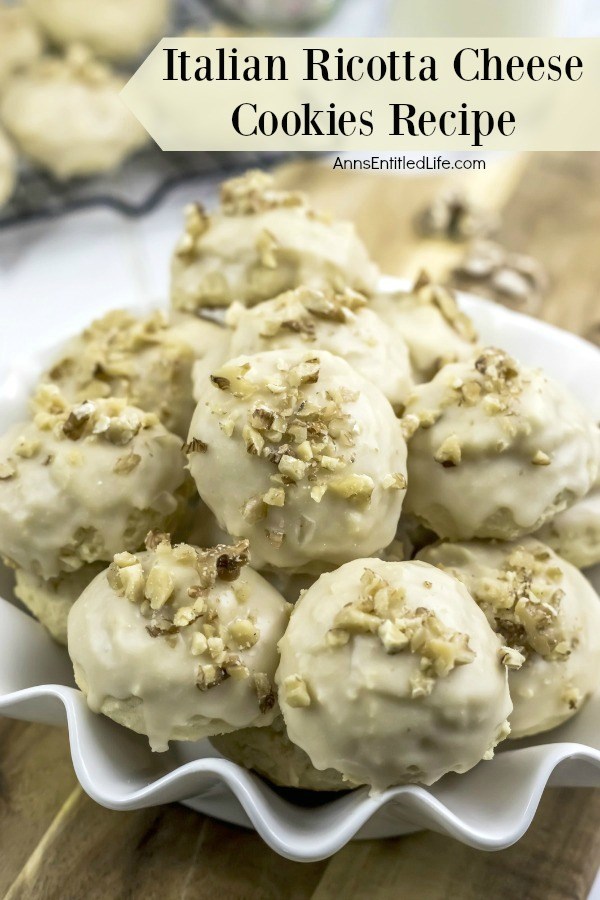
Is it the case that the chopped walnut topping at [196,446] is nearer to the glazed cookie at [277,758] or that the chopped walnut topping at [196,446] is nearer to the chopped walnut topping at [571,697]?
the glazed cookie at [277,758]

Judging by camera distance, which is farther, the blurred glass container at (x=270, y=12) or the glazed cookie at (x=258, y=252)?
the blurred glass container at (x=270, y=12)

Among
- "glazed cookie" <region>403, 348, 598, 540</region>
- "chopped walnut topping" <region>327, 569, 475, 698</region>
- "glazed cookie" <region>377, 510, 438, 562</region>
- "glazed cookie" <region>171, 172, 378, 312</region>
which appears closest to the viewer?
"chopped walnut topping" <region>327, 569, 475, 698</region>

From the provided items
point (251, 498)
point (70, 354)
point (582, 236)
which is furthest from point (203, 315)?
point (582, 236)

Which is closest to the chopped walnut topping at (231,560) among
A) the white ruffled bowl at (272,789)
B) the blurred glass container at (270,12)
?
the white ruffled bowl at (272,789)

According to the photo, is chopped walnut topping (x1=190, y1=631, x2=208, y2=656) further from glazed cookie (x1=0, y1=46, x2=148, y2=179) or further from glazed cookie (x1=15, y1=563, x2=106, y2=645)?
glazed cookie (x1=0, y1=46, x2=148, y2=179)

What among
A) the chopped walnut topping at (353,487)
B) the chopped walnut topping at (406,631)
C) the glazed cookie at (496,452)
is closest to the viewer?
the chopped walnut topping at (406,631)

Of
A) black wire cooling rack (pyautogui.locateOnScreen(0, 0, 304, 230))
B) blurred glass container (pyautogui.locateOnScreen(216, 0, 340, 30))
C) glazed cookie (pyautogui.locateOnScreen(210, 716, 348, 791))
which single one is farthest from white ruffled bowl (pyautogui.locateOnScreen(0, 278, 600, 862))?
blurred glass container (pyautogui.locateOnScreen(216, 0, 340, 30))

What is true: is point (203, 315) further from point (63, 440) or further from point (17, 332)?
point (17, 332)
